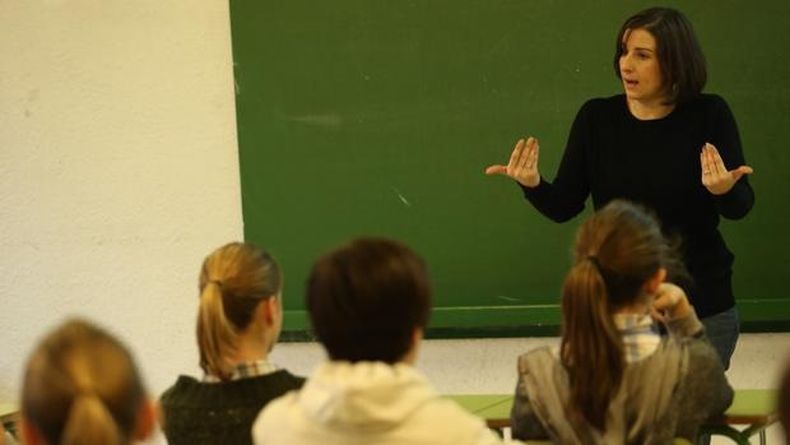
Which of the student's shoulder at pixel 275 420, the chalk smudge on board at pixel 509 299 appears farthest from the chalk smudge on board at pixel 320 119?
the student's shoulder at pixel 275 420

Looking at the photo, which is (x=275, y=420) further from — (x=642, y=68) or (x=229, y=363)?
(x=642, y=68)

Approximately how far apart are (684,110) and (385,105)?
4.52ft

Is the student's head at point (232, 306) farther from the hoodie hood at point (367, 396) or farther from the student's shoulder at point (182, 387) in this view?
the hoodie hood at point (367, 396)

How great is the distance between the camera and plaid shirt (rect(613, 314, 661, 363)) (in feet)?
8.57

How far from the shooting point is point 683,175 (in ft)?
11.2

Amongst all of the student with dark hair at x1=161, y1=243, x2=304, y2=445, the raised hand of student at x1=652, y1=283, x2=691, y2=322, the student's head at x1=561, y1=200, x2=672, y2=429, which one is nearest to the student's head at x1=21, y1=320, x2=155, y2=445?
the student with dark hair at x1=161, y1=243, x2=304, y2=445

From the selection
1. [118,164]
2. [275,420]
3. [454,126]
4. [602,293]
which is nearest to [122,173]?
[118,164]

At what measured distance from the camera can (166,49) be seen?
4.79m

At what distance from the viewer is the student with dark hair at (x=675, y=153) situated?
3.41 metres

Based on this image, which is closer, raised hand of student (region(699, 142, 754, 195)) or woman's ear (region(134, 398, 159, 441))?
woman's ear (region(134, 398, 159, 441))

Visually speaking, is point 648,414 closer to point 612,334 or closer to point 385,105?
point 612,334

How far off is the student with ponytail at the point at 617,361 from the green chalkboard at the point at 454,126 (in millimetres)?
1789

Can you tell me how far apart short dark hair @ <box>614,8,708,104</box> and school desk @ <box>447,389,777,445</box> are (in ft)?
2.74

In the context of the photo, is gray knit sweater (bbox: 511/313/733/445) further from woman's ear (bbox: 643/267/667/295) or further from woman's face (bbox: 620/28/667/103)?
woman's face (bbox: 620/28/667/103)
